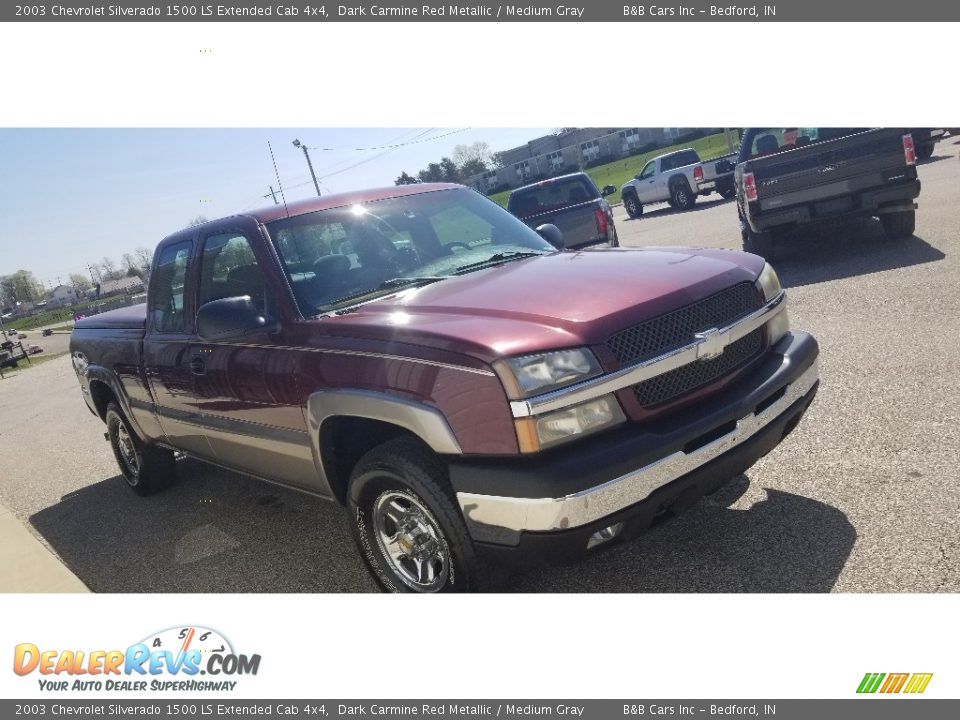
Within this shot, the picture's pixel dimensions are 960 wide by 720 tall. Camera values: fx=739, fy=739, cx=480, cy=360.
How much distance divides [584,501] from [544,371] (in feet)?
1.56

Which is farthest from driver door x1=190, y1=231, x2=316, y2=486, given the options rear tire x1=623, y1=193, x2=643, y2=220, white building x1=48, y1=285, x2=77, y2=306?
white building x1=48, y1=285, x2=77, y2=306

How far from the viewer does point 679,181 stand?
21906 mm

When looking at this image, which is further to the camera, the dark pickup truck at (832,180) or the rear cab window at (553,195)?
the rear cab window at (553,195)

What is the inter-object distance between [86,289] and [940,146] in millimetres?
36458

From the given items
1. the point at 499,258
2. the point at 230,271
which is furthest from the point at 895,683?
the point at 230,271

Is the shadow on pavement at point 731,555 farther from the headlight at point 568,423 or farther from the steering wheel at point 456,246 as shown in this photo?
the steering wheel at point 456,246

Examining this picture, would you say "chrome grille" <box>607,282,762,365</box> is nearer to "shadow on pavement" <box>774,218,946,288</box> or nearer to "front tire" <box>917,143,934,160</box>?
"shadow on pavement" <box>774,218,946,288</box>

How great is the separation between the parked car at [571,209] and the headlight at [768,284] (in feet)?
21.8

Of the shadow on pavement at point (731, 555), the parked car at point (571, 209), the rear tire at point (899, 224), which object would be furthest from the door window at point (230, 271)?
the rear tire at point (899, 224)

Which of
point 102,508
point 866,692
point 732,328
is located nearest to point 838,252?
point 732,328

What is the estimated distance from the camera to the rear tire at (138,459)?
581 centimetres

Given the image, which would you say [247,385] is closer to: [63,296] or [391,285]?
[391,285]

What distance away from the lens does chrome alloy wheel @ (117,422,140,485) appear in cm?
596

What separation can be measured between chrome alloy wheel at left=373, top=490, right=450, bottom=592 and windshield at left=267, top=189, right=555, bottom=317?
1.00 m
